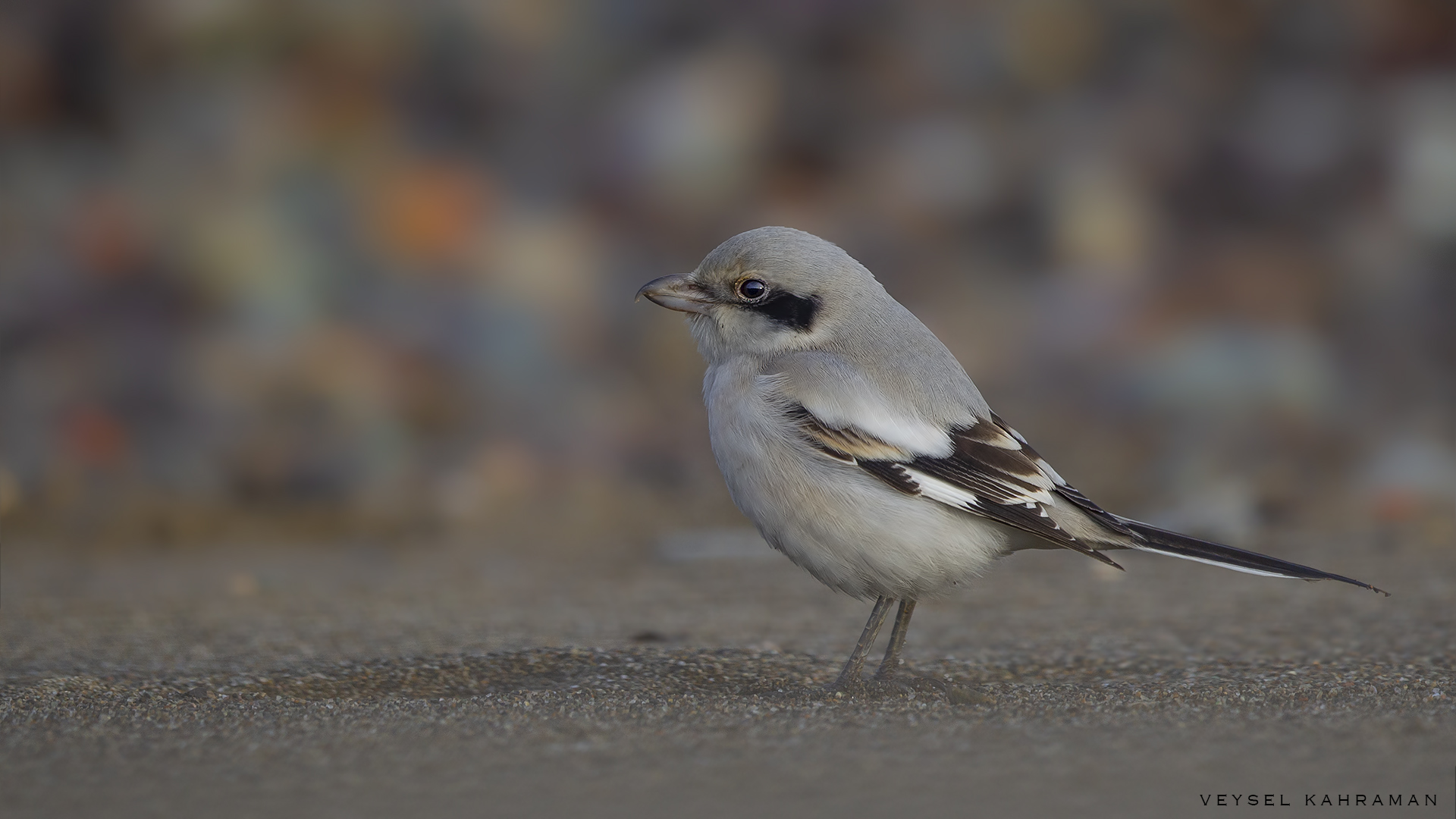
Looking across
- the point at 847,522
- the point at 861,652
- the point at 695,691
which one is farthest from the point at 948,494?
the point at 695,691

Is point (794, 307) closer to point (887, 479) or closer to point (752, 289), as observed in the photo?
point (752, 289)

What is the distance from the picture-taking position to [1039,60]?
25.7 feet

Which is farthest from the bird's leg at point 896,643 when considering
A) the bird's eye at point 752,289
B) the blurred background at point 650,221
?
the blurred background at point 650,221

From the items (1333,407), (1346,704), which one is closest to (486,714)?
(1346,704)

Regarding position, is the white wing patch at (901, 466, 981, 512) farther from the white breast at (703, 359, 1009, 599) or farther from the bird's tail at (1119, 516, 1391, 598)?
the bird's tail at (1119, 516, 1391, 598)

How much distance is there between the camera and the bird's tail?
343 centimetres

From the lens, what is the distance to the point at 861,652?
3664mm

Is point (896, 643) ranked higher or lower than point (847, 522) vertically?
lower

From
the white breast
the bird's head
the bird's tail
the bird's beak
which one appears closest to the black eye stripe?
the bird's head

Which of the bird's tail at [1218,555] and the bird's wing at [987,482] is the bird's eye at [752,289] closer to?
the bird's wing at [987,482]

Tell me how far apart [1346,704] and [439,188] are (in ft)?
16.9

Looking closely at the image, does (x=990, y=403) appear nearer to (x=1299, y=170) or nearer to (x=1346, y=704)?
(x=1299, y=170)

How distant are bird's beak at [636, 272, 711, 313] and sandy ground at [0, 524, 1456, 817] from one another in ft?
2.70

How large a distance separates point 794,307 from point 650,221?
346cm
